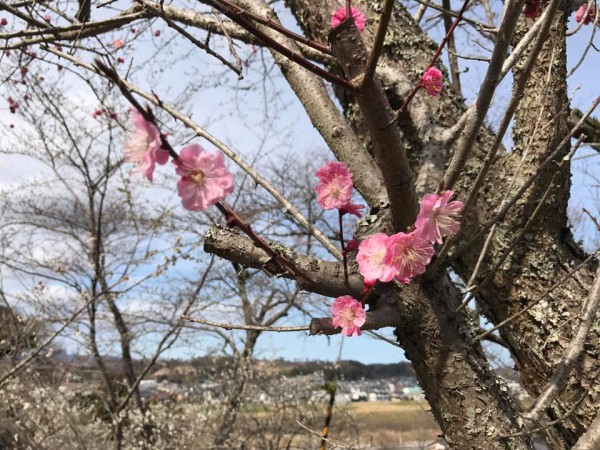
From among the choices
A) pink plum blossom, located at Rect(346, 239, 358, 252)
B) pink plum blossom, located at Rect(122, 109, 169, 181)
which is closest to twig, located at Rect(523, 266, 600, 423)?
pink plum blossom, located at Rect(346, 239, 358, 252)

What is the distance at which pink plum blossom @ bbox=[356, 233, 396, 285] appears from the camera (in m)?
0.97

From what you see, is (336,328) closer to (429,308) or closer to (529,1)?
(429,308)

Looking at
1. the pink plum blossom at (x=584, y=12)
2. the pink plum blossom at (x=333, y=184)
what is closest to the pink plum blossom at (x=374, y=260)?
the pink plum blossom at (x=333, y=184)

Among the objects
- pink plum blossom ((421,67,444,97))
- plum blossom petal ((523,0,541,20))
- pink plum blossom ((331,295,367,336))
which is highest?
plum blossom petal ((523,0,541,20))

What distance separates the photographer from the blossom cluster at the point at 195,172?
69 cm

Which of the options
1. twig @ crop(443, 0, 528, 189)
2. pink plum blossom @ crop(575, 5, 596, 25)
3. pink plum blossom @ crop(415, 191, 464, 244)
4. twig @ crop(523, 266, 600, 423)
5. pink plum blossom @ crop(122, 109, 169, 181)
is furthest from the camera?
pink plum blossom @ crop(575, 5, 596, 25)

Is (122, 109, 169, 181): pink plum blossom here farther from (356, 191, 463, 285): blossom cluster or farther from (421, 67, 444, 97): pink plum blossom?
(421, 67, 444, 97): pink plum blossom

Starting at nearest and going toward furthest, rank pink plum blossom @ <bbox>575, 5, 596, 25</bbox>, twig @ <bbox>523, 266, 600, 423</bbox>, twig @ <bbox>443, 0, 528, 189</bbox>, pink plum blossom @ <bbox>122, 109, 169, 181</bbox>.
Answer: pink plum blossom @ <bbox>122, 109, 169, 181</bbox>, twig @ <bbox>443, 0, 528, 189</bbox>, twig @ <bbox>523, 266, 600, 423</bbox>, pink plum blossom @ <bbox>575, 5, 596, 25</bbox>

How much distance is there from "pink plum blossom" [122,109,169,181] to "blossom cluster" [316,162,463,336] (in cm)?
45

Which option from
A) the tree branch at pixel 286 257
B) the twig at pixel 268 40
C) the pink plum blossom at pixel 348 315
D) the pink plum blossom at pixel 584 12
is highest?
the pink plum blossom at pixel 584 12

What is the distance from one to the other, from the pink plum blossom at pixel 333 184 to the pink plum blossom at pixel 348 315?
0.20 meters

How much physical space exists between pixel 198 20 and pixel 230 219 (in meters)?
1.61

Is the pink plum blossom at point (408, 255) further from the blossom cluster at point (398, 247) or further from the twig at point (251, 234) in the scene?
the twig at point (251, 234)

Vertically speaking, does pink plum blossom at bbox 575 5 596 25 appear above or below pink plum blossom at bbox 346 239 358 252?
above
